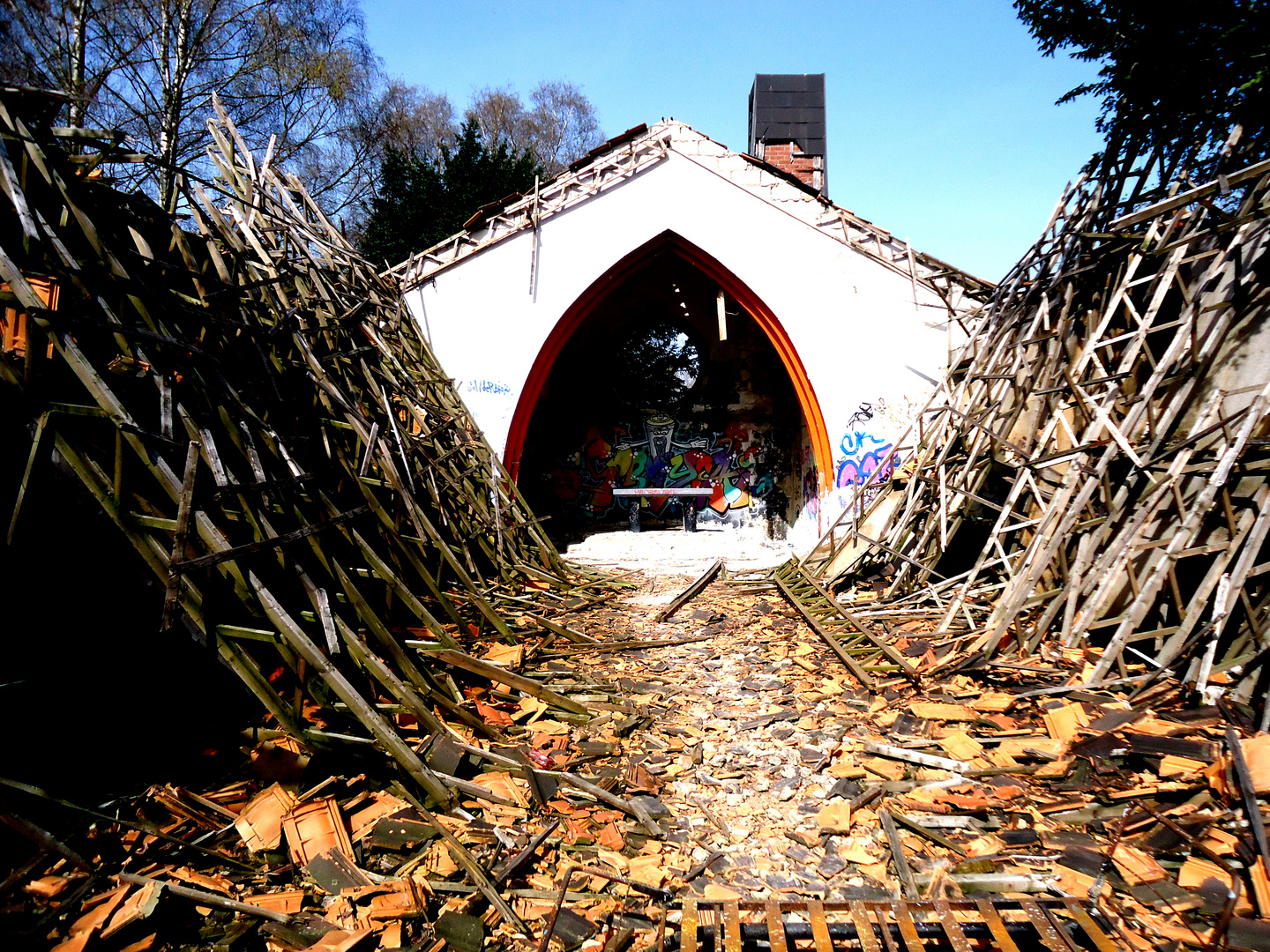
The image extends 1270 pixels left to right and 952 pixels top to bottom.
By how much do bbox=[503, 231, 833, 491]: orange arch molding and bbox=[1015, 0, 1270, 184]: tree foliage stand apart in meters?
5.29

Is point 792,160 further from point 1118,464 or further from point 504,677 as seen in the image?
point 504,677

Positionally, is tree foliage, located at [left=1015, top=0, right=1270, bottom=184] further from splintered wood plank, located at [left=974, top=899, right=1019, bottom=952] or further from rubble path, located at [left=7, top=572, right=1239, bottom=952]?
splintered wood plank, located at [left=974, top=899, right=1019, bottom=952]

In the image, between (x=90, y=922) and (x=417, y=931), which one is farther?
(x=417, y=931)

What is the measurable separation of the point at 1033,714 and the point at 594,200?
907 cm

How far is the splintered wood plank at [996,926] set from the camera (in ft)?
8.21

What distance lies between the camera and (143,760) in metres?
3.24

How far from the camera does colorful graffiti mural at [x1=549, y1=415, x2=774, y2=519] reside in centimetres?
1448

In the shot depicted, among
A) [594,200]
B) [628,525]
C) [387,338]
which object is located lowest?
[628,525]

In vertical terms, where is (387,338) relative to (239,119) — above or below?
below

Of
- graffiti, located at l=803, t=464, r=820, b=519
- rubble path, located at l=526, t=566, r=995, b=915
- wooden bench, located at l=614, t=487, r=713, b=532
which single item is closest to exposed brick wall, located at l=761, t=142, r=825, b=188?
graffiti, located at l=803, t=464, r=820, b=519

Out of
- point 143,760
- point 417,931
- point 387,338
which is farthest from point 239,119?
point 417,931

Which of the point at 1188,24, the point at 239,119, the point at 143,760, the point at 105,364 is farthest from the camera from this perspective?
the point at 239,119

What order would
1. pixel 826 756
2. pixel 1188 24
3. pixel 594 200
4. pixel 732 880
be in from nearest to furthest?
1. pixel 732 880
2. pixel 826 756
3. pixel 594 200
4. pixel 1188 24

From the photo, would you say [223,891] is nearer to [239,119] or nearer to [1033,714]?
[1033,714]
